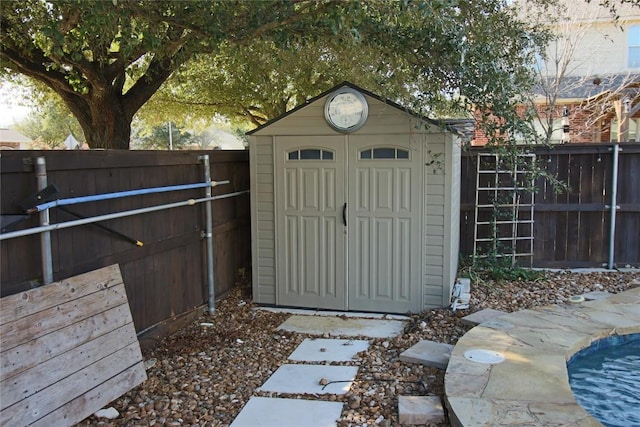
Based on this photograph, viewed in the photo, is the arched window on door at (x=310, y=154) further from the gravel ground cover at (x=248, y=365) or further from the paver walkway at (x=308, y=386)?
the paver walkway at (x=308, y=386)

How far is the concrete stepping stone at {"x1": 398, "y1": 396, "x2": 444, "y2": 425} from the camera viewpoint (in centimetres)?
305

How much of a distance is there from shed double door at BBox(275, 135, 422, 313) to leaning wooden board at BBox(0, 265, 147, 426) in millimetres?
2264

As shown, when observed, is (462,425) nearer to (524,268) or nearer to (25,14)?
(524,268)

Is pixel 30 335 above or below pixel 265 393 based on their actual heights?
above

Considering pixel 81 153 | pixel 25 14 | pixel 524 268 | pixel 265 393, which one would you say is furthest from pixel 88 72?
pixel 524 268

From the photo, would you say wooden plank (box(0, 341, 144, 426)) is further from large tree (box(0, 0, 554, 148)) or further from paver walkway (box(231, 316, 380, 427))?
large tree (box(0, 0, 554, 148))

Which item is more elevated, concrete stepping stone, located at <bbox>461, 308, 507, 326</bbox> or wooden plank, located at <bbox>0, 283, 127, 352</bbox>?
wooden plank, located at <bbox>0, 283, 127, 352</bbox>

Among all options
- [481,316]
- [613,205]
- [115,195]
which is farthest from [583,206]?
[115,195]

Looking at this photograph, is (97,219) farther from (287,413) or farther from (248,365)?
(287,413)

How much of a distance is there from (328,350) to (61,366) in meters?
2.11

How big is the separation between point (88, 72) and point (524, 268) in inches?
252

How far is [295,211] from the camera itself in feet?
18.4

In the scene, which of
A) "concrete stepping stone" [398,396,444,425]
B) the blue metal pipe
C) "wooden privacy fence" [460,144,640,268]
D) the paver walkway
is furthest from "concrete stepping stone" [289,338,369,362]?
"wooden privacy fence" [460,144,640,268]

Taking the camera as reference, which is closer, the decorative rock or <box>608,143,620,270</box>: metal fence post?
the decorative rock
